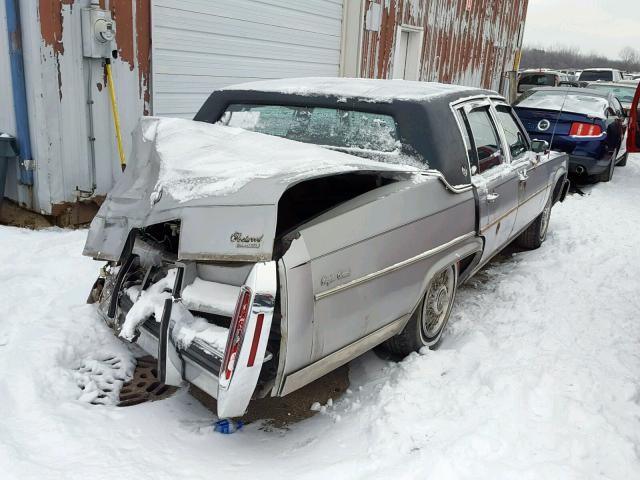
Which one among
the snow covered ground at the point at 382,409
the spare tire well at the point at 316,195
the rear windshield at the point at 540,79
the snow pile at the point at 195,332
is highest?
the rear windshield at the point at 540,79

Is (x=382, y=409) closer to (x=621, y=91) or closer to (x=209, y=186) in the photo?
(x=209, y=186)

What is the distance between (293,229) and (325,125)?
4.21ft

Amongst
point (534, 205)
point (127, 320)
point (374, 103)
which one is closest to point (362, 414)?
point (127, 320)

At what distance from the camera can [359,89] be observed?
366 cm

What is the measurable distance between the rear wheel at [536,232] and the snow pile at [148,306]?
409 centimetres

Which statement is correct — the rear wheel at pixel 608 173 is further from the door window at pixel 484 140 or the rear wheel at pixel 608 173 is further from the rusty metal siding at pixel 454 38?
the door window at pixel 484 140

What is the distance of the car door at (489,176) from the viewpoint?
3.77m

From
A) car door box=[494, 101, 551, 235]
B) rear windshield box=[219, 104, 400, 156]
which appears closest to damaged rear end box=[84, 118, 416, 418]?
rear windshield box=[219, 104, 400, 156]

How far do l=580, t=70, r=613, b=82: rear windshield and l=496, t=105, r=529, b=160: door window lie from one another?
2500cm

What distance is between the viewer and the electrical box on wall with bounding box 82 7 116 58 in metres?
5.27

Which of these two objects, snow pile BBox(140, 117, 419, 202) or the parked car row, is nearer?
the parked car row

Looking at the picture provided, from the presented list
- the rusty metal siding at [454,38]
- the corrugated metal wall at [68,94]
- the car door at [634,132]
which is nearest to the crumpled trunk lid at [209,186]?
the corrugated metal wall at [68,94]

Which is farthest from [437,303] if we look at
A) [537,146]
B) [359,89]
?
Result: [537,146]

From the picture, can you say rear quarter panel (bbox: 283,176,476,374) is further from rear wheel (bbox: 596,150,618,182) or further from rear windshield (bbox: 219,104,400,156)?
rear wheel (bbox: 596,150,618,182)
